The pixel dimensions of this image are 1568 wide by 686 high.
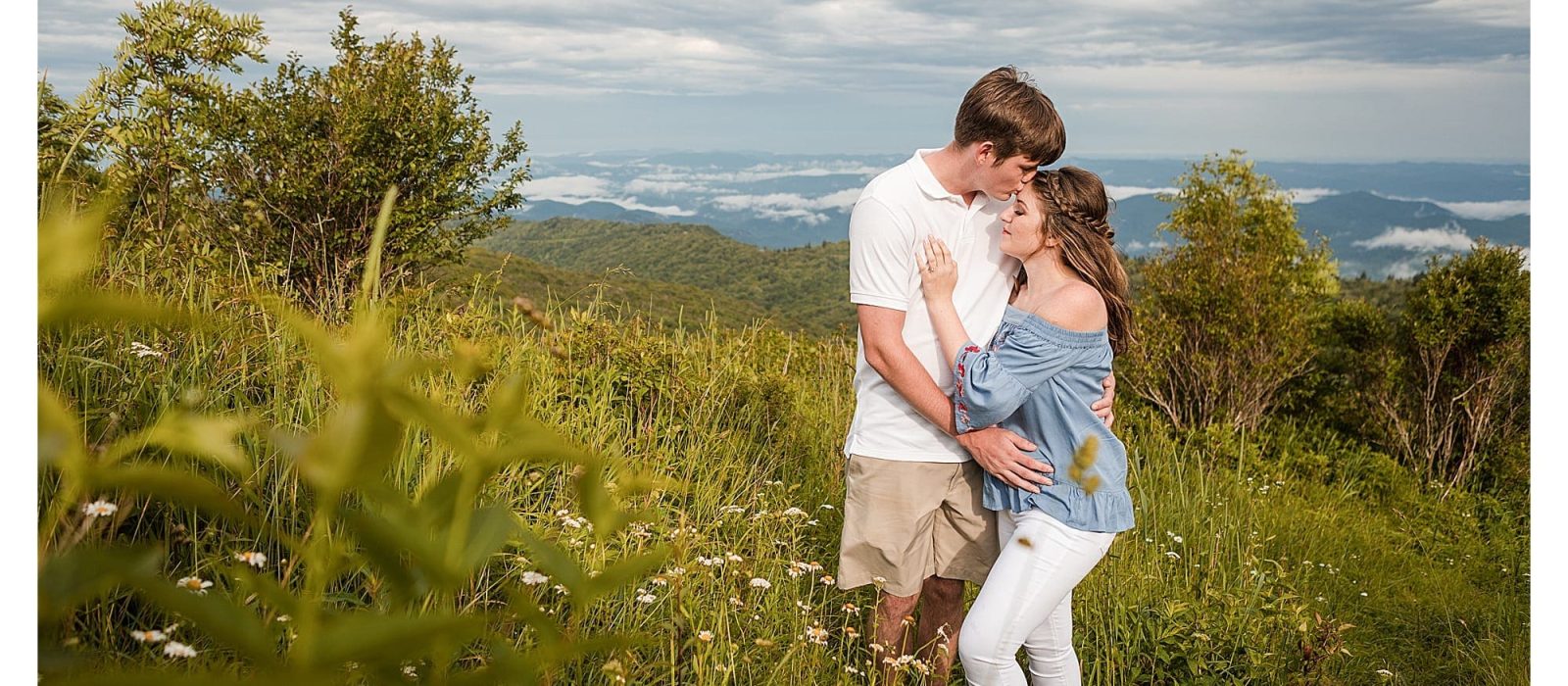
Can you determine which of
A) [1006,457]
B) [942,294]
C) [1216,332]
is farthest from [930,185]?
[1216,332]

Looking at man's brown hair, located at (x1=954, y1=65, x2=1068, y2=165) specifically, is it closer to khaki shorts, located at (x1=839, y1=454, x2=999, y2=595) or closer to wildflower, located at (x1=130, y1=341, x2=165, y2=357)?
khaki shorts, located at (x1=839, y1=454, x2=999, y2=595)

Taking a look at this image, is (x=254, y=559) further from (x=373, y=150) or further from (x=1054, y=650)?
(x=373, y=150)

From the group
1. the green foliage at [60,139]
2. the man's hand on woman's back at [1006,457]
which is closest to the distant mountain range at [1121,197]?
the man's hand on woman's back at [1006,457]

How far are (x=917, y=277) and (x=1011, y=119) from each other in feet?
1.54

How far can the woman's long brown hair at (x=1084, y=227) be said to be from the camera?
2.49 metres

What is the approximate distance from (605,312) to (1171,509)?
2.85 metres

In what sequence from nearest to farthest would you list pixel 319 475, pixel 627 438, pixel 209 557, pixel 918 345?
pixel 319 475
pixel 209 557
pixel 918 345
pixel 627 438

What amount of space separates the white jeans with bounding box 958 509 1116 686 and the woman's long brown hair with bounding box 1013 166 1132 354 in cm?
61

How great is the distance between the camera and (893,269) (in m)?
2.54

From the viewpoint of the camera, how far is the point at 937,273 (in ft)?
8.21

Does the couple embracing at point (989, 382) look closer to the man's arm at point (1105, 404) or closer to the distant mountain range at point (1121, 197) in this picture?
the man's arm at point (1105, 404)

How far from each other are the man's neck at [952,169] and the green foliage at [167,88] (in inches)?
138
